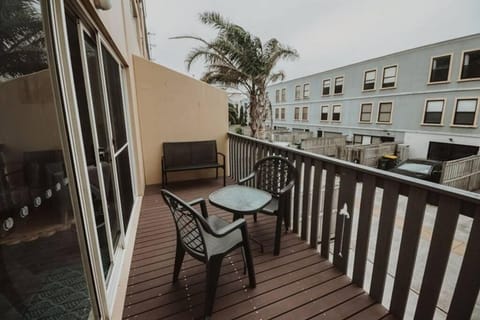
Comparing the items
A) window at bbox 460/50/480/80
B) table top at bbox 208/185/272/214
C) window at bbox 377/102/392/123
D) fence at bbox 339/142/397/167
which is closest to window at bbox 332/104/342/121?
window at bbox 377/102/392/123

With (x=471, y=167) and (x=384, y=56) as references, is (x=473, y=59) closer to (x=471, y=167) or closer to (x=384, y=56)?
(x=384, y=56)

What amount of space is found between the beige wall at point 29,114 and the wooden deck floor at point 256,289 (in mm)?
1329

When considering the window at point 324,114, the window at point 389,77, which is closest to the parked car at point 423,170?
the window at point 389,77

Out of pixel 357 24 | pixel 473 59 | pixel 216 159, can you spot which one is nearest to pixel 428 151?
pixel 473 59

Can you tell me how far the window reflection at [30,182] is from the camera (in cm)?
80

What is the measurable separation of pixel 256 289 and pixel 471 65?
45.2 feet

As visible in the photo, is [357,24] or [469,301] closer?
[469,301]

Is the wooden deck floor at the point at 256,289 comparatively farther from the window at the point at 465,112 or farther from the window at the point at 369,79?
the window at the point at 369,79

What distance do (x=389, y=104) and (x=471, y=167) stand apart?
17.7ft

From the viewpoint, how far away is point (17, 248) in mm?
858

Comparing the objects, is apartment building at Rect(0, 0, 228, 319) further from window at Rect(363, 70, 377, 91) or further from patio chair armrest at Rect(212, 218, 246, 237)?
window at Rect(363, 70, 377, 91)

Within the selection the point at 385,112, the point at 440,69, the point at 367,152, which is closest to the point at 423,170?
the point at 367,152

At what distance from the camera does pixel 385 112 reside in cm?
1300

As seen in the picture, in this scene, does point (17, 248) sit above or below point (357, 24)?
below
